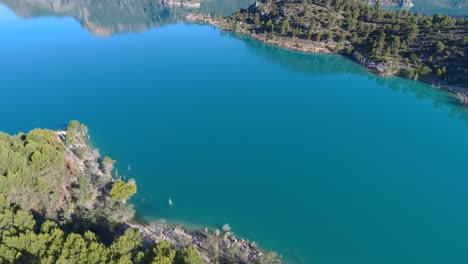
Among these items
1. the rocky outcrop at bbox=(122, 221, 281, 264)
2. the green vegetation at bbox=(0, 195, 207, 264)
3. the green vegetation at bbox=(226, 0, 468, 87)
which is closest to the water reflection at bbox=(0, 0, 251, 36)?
the green vegetation at bbox=(226, 0, 468, 87)

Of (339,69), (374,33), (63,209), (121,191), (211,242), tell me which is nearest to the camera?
A: (211,242)

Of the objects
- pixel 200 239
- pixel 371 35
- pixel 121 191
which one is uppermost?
pixel 371 35

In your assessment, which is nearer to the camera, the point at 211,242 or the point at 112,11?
the point at 211,242

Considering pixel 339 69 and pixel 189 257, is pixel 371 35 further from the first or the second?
pixel 189 257

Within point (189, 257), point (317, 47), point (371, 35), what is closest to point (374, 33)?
point (371, 35)

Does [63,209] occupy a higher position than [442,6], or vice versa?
[442,6]

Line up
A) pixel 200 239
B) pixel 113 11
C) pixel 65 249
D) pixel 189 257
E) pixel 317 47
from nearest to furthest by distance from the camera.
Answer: pixel 65 249
pixel 189 257
pixel 200 239
pixel 317 47
pixel 113 11

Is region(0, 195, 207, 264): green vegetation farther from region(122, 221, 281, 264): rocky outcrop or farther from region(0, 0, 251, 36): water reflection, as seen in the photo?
region(0, 0, 251, 36): water reflection

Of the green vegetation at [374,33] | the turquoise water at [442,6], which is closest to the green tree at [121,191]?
the green vegetation at [374,33]
